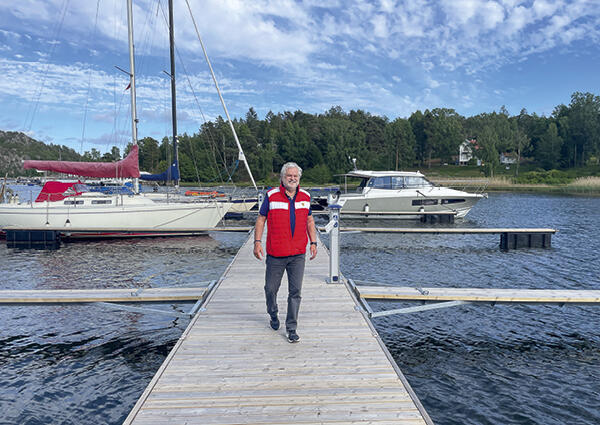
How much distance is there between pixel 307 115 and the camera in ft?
369

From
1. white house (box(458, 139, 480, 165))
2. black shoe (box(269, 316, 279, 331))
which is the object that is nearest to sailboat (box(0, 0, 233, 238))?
black shoe (box(269, 316, 279, 331))

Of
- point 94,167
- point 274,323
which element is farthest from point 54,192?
point 274,323

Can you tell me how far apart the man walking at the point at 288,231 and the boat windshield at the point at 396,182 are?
21228 mm

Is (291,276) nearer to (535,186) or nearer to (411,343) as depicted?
(411,343)

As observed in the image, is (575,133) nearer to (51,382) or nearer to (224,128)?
(224,128)

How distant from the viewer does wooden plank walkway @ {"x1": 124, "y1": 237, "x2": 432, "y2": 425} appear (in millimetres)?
3613

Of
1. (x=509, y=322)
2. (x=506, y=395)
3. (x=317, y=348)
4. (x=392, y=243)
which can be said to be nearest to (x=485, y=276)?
(x=509, y=322)

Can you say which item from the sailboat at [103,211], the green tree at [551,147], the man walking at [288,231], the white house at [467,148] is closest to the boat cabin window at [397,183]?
the sailboat at [103,211]

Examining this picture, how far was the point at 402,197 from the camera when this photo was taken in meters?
25.2

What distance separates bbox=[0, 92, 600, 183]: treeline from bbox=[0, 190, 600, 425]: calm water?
A: 229ft

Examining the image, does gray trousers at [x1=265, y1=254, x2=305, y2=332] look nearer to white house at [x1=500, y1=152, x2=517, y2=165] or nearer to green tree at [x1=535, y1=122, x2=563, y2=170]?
green tree at [x1=535, y1=122, x2=563, y2=170]

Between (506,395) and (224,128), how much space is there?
311ft

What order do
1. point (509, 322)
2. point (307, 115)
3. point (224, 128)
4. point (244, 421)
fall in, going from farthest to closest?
point (307, 115), point (224, 128), point (509, 322), point (244, 421)

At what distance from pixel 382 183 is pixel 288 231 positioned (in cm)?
2164
